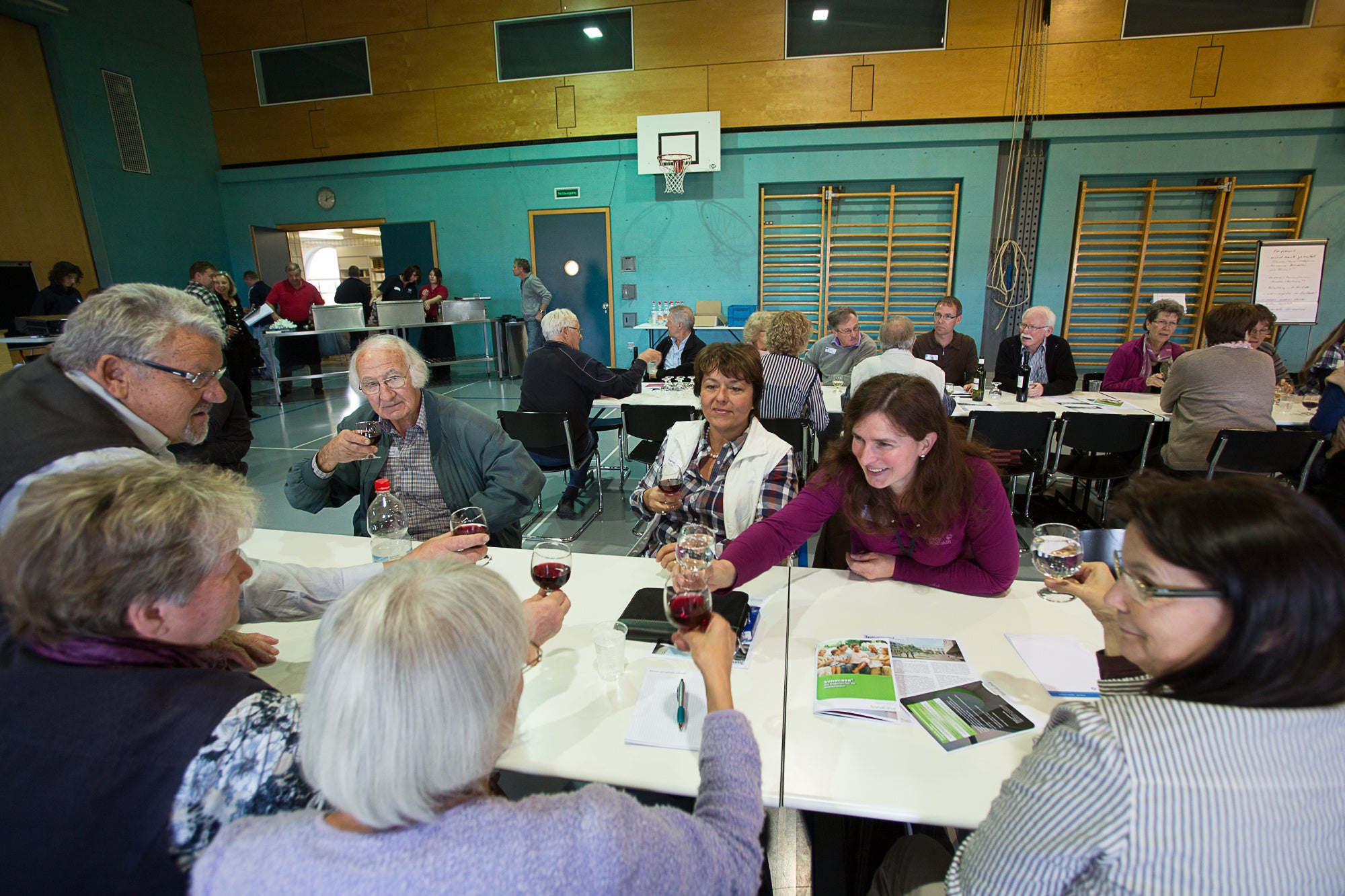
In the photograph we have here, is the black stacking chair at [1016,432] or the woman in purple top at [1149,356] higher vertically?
the woman in purple top at [1149,356]

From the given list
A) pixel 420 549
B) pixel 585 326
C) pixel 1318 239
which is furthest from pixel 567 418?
pixel 1318 239

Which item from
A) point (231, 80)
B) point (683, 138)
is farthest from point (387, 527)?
Result: point (231, 80)

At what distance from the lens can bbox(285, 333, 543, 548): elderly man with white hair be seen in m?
2.51

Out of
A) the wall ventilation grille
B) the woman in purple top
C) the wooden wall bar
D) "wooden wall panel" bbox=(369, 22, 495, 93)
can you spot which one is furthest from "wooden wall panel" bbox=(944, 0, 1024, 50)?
the wall ventilation grille

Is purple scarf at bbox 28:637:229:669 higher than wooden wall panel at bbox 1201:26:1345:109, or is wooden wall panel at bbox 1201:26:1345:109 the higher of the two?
wooden wall panel at bbox 1201:26:1345:109

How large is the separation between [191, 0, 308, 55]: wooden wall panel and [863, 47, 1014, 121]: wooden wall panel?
8.28m

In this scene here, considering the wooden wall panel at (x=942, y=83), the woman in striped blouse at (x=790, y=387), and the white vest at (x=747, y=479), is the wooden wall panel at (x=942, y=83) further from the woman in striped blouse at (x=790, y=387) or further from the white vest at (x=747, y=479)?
the white vest at (x=747, y=479)

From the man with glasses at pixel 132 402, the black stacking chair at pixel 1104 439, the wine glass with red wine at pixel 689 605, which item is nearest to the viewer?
the wine glass with red wine at pixel 689 605

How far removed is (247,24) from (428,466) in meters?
10.8

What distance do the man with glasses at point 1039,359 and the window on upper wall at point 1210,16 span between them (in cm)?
477

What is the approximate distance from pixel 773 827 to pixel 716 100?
28.2 ft

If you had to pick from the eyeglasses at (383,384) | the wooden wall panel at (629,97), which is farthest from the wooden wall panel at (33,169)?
the eyeglasses at (383,384)

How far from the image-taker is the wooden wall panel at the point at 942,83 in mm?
7562

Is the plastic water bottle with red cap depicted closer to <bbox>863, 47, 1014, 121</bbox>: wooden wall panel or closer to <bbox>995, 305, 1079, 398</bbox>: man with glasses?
<bbox>995, 305, 1079, 398</bbox>: man with glasses
